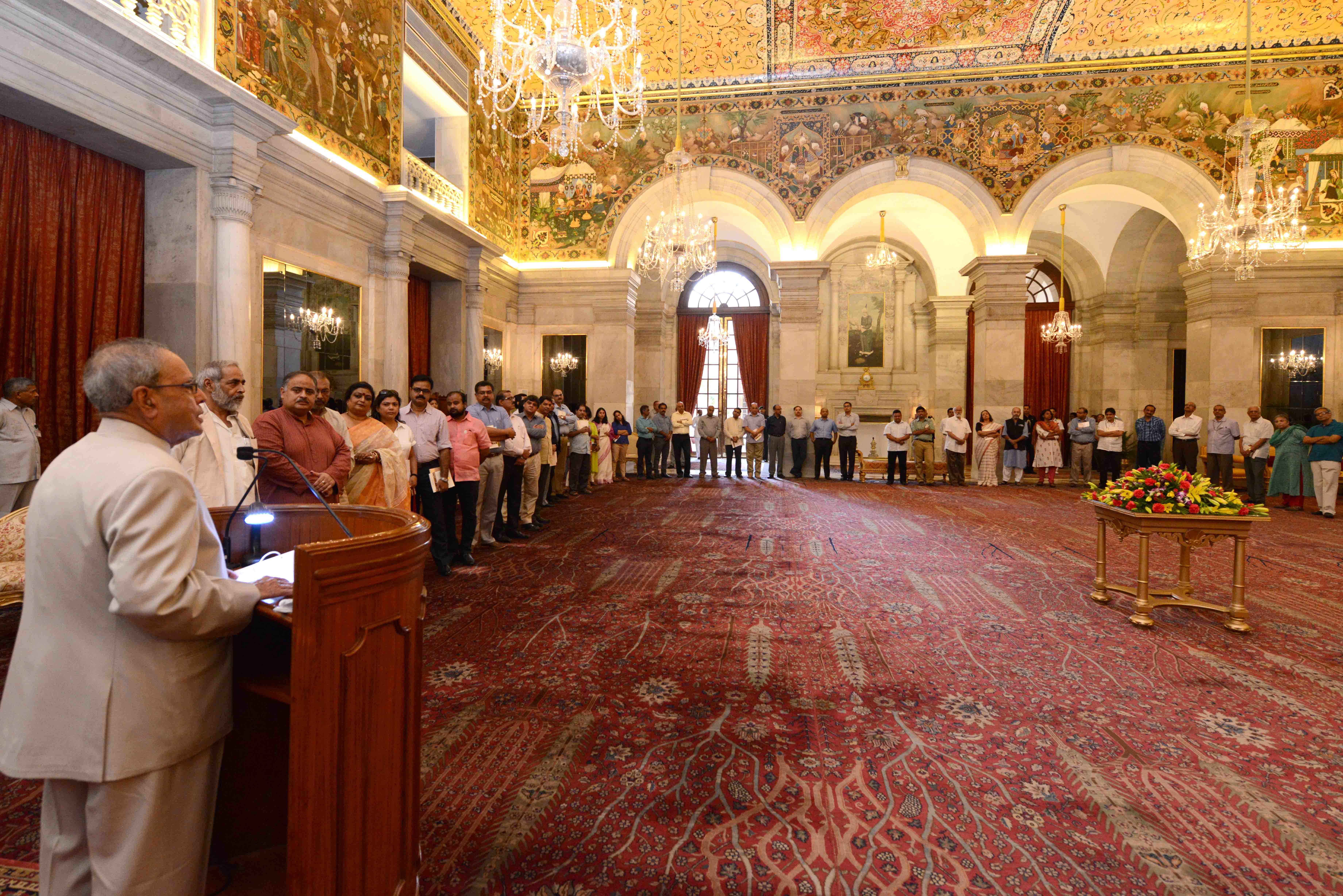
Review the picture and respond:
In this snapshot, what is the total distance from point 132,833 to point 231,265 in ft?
19.8

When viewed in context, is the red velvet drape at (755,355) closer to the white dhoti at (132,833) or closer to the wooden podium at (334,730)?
the wooden podium at (334,730)

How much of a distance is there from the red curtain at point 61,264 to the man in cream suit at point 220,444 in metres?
1.83

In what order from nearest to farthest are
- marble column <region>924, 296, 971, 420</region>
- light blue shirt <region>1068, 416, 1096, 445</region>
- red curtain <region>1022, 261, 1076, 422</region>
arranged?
light blue shirt <region>1068, 416, 1096, 445</region> < marble column <region>924, 296, 971, 420</region> < red curtain <region>1022, 261, 1076, 422</region>

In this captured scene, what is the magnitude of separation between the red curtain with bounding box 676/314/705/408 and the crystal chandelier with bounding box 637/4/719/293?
4.58 m

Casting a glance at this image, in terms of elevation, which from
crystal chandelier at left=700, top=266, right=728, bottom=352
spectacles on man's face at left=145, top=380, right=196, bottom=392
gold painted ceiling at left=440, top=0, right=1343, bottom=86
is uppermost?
gold painted ceiling at left=440, top=0, right=1343, bottom=86

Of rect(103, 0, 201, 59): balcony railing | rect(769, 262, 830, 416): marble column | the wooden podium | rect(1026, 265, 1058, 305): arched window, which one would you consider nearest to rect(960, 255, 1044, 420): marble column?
rect(769, 262, 830, 416): marble column

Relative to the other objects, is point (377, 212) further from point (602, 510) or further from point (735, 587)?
point (735, 587)

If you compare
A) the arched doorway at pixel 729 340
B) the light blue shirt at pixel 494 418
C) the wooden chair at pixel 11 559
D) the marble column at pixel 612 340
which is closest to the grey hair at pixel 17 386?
the wooden chair at pixel 11 559

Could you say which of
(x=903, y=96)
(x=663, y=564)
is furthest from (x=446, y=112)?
(x=663, y=564)

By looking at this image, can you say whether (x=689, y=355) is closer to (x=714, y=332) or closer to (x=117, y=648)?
(x=714, y=332)

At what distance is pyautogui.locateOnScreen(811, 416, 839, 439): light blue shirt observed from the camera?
12758 millimetres

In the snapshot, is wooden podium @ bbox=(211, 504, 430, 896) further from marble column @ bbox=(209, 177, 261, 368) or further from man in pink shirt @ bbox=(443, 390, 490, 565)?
marble column @ bbox=(209, 177, 261, 368)

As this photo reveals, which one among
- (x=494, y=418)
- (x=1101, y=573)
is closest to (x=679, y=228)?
(x=494, y=418)

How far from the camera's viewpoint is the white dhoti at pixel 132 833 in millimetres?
1284
